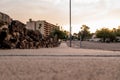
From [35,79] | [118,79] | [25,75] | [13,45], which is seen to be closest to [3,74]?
[25,75]

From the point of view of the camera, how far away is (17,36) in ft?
88.7

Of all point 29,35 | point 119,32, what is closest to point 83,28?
point 119,32

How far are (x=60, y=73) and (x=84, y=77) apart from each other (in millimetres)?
959

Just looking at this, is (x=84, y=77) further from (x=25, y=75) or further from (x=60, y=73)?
(x=25, y=75)

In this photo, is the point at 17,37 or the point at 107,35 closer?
the point at 17,37

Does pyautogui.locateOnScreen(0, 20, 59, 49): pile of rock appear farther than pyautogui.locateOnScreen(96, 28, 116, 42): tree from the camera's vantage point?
No

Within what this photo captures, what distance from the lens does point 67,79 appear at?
24.8 feet

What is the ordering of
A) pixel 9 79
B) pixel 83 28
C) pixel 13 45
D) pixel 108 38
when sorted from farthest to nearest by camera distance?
pixel 83 28
pixel 108 38
pixel 13 45
pixel 9 79

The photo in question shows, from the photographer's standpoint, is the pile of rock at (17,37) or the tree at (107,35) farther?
the tree at (107,35)

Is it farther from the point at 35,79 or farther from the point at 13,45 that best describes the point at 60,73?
the point at 13,45

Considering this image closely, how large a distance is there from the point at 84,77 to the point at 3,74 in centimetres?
271

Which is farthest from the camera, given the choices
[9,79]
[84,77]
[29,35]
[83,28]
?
[83,28]

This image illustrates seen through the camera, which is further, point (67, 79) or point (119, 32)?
point (119, 32)

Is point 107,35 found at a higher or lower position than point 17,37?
higher
